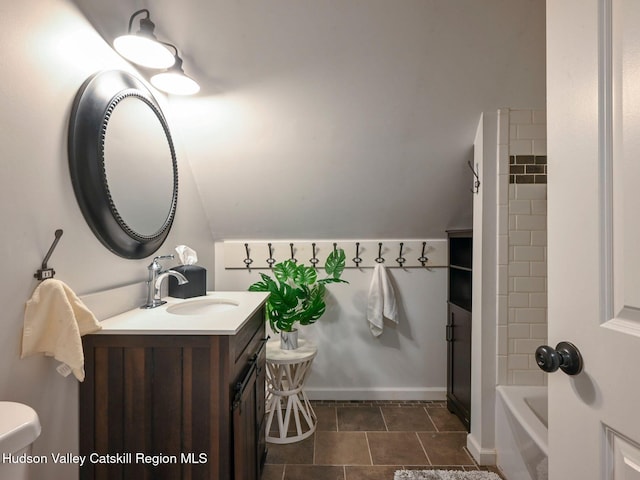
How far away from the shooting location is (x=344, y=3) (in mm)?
1444

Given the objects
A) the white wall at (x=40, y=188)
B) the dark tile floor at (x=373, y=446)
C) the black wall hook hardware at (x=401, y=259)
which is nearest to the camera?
the white wall at (x=40, y=188)

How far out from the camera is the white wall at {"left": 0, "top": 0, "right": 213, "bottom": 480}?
90 cm

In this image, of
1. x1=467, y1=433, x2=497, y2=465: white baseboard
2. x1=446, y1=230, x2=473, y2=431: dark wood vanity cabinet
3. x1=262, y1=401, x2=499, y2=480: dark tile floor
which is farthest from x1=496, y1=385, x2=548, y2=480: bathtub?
x1=446, y1=230, x2=473, y2=431: dark wood vanity cabinet

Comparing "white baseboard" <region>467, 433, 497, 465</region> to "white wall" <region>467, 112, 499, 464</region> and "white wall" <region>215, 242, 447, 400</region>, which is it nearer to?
"white wall" <region>467, 112, 499, 464</region>

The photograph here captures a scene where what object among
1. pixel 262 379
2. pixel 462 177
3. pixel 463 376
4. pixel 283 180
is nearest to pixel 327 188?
pixel 283 180

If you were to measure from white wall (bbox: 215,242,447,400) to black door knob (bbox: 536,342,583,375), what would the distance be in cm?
193

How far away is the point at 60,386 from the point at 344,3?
6.02 ft

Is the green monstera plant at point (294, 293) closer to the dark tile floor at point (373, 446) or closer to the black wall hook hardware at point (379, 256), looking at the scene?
the black wall hook hardware at point (379, 256)

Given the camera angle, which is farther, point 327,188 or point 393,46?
point 327,188

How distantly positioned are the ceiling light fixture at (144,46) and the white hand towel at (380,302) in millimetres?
1910

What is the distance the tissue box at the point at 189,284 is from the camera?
1.71 metres

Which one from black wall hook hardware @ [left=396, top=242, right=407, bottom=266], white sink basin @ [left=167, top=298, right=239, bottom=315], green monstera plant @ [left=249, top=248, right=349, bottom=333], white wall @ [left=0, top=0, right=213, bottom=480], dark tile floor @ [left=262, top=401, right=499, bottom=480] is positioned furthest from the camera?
black wall hook hardware @ [left=396, top=242, right=407, bottom=266]

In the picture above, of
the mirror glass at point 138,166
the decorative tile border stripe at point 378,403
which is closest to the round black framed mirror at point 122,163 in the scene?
the mirror glass at point 138,166

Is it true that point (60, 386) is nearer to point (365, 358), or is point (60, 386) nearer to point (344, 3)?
point (344, 3)
